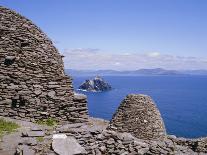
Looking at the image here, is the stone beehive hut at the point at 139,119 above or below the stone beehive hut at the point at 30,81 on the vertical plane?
below

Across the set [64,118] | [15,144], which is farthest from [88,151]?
[64,118]

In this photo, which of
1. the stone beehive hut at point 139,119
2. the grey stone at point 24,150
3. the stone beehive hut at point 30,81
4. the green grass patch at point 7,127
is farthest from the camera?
the stone beehive hut at point 139,119

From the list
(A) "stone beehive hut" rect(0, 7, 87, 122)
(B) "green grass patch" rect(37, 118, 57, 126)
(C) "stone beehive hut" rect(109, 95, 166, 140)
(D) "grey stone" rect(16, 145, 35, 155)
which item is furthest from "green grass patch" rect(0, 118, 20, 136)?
(C) "stone beehive hut" rect(109, 95, 166, 140)

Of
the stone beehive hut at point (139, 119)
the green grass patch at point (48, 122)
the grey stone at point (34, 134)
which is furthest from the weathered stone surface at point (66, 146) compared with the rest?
the stone beehive hut at point (139, 119)

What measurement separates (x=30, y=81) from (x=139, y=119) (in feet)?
31.1

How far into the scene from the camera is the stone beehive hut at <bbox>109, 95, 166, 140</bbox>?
23.8 metres

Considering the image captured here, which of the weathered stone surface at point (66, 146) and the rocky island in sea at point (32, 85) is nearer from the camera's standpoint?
the weathered stone surface at point (66, 146)

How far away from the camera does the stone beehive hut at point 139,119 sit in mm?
23766

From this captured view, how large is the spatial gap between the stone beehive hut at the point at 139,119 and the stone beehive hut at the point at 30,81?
731cm

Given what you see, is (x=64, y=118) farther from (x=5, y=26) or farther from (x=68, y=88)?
(x=5, y=26)

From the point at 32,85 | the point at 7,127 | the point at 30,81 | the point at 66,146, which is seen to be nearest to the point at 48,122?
the point at 32,85

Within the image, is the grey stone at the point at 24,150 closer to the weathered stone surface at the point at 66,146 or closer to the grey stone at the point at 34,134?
the weathered stone surface at the point at 66,146

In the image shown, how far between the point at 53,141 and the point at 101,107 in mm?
131527

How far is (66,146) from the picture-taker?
1130 centimetres
